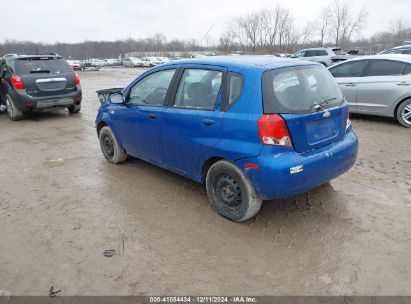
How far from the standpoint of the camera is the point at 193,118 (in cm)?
364

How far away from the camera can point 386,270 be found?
2.79m

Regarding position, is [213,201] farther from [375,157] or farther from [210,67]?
[375,157]

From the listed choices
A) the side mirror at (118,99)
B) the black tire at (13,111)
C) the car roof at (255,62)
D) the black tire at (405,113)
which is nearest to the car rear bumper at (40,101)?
the black tire at (13,111)

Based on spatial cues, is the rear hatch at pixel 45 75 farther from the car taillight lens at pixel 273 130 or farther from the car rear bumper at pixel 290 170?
the car taillight lens at pixel 273 130

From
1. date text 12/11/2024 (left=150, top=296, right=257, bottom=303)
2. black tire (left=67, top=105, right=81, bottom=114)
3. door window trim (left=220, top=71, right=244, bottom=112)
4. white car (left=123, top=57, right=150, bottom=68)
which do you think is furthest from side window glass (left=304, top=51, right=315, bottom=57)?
white car (left=123, top=57, right=150, bottom=68)

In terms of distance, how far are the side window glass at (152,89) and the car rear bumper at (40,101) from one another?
5060 mm

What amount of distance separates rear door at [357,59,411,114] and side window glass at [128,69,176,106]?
5.26 m

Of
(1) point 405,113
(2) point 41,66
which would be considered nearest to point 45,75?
(2) point 41,66

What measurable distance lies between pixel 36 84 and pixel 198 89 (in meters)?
6.54

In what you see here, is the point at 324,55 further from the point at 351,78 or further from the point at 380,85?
the point at 380,85

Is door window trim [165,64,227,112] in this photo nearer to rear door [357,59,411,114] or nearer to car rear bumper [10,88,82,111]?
rear door [357,59,411,114]

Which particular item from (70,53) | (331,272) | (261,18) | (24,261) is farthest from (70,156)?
(70,53)

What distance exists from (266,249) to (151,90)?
2464 mm

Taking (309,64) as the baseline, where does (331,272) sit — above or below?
below
